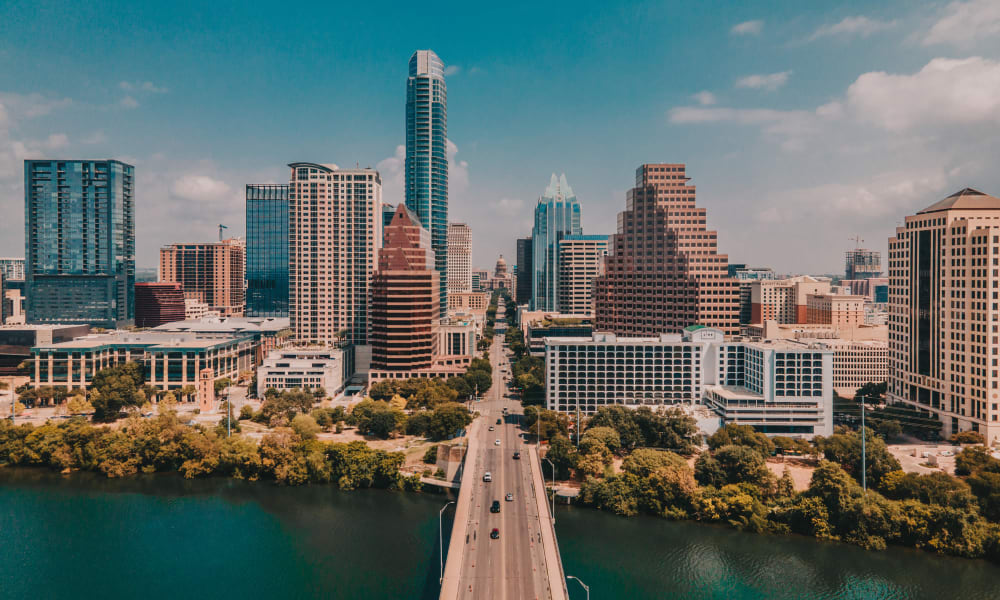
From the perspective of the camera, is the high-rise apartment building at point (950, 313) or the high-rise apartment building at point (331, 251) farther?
the high-rise apartment building at point (331, 251)

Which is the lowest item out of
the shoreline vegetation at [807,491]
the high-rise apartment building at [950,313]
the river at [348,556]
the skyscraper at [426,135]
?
the river at [348,556]

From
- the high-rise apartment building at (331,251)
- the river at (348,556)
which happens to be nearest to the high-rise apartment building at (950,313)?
the river at (348,556)

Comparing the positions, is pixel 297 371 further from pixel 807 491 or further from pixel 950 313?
pixel 950 313

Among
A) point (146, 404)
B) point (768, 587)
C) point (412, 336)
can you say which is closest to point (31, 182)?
point (146, 404)

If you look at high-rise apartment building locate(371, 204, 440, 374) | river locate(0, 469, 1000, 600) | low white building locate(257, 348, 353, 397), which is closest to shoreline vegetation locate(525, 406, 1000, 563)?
river locate(0, 469, 1000, 600)

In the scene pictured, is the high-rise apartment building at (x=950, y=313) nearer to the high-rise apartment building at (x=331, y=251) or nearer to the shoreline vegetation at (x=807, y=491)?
the shoreline vegetation at (x=807, y=491)

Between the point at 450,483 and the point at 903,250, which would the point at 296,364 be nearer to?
the point at 450,483
